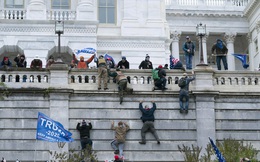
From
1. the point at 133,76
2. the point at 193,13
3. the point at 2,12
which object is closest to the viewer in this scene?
the point at 133,76

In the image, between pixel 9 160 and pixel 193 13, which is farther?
pixel 193 13

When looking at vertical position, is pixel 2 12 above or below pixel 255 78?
above

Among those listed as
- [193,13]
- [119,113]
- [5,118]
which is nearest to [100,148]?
[119,113]

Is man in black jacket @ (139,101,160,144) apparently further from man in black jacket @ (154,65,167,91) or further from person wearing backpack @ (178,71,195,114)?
person wearing backpack @ (178,71,195,114)

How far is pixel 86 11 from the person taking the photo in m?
51.3

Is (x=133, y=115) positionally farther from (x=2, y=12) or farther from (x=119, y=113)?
(x=2, y=12)

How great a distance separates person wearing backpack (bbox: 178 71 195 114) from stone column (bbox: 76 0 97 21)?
1451cm

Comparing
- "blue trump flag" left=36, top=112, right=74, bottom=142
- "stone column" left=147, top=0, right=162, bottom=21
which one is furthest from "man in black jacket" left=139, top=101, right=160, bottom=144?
"stone column" left=147, top=0, right=162, bottom=21

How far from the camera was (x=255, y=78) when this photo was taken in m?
39.3

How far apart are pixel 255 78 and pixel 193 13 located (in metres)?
35.1

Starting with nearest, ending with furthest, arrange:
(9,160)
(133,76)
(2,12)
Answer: (9,160) < (133,76) < (2,12)

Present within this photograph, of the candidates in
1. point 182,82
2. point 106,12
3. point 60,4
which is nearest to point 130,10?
point 106,12

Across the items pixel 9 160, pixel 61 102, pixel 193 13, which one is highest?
pixel 193 13

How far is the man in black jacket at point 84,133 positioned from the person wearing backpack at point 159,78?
12.6 ft
